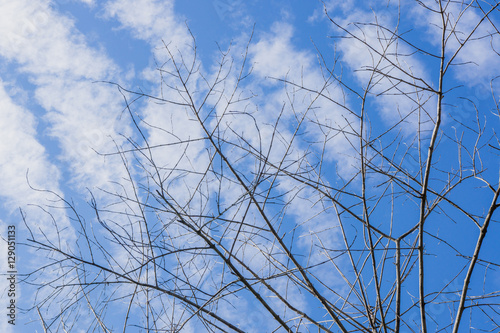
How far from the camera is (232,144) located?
2.55 m

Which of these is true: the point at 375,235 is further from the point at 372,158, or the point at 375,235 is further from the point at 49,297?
the point at 49,297

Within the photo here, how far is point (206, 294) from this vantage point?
2.44 meters

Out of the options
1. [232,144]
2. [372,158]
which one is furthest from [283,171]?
[372,158]

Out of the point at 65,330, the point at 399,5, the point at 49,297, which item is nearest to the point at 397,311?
the point at 399,5

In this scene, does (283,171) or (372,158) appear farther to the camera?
(372,158)

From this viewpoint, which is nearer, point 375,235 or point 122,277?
point 122,277

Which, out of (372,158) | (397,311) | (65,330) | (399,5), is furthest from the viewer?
(65,330)

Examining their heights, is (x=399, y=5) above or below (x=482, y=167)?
above

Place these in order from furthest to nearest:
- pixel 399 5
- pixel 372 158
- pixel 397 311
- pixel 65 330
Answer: pixel 65 330 → pixel 372 158 → pixel 399 5 → pixel 397 311

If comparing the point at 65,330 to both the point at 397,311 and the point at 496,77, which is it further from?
the point at 496,77

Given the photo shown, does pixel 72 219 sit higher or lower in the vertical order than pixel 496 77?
lower

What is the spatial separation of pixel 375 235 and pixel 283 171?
71cm

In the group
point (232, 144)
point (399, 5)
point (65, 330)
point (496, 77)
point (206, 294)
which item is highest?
point (399, 5)

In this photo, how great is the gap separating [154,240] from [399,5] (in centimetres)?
181
